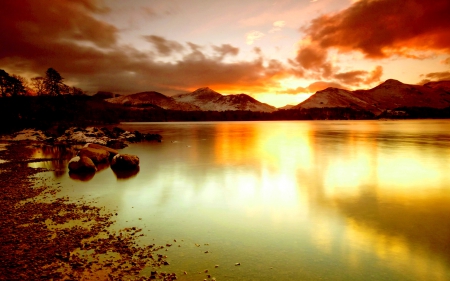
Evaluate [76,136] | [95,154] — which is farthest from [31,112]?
[95,154]

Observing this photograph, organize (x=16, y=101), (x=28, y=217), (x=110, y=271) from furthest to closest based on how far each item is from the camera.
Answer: (x=16, y=101)
(x=28, y=217)
(x=110, y=271)

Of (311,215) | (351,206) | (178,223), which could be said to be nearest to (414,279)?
(311,215)

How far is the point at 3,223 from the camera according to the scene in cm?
888

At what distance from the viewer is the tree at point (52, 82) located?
74.2 metres

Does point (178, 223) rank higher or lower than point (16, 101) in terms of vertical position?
lower

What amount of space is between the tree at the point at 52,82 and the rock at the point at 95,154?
66327mm

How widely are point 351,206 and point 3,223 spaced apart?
1337cm

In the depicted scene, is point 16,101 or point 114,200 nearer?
point 114,200

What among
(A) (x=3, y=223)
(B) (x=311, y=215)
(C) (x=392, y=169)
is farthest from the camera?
(C) (x=392, y=169)

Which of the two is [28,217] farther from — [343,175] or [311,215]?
[343,175]

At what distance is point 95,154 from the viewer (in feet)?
70.7

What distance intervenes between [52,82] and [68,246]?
82.6 meters

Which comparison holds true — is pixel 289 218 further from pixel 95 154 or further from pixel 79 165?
pixel 95 154

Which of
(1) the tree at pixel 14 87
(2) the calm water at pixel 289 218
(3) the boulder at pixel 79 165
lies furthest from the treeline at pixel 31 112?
(2) the calm water at pixel 289 218
